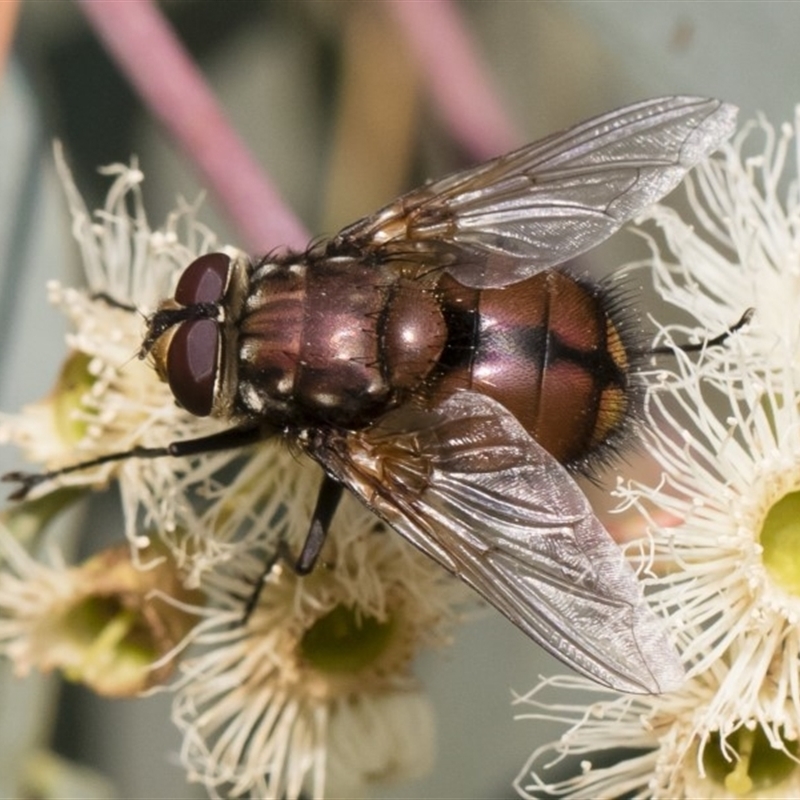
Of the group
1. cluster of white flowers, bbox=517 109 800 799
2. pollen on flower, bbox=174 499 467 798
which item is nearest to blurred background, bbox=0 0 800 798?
pollen on flower, bbox=174 499 467 798

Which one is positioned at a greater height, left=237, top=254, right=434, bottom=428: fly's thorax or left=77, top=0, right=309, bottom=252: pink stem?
left=77, top=0, right=309, bottom=252: pink stem

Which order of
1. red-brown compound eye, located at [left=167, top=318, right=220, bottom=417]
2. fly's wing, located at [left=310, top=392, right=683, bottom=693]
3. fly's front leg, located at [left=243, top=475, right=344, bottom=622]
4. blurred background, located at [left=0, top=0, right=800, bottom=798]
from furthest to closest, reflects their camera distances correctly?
blurred background, located at [left=0, top=0, right=800, bottom=798]
fly's front leg, located at [left=243, top=475, right=344, bottom=622]
red-brown compound eye, located at [left=167, top=318, right=220, bottom=417]
fly's wing, located at [left=310, top=392, right=683, bottom=693]

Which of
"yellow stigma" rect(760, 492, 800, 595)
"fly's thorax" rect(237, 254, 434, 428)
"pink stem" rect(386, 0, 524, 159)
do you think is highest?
"pink stem" rect(386, 0, 524, 159)

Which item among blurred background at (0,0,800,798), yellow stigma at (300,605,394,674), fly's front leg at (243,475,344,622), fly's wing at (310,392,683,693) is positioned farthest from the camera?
blurred background at (0,0,800,798)

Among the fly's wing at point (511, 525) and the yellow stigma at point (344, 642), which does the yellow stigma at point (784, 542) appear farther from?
the yellow stigma at point (344, 642)

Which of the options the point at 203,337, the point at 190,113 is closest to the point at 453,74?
the point at 190,113

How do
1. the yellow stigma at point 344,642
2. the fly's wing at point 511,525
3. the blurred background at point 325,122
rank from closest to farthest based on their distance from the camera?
the fly's wing at point 511,525
the yellow stigma at point 344,642
the blurred background at point 325,122

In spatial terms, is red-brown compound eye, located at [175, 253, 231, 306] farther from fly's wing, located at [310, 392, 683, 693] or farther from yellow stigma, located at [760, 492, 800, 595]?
yellow stigma, located at [760, 492, 800, 595]

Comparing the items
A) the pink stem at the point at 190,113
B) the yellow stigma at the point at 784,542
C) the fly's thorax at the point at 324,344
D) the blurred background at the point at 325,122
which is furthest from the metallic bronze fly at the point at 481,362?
the blurred background at the point at 325,122
